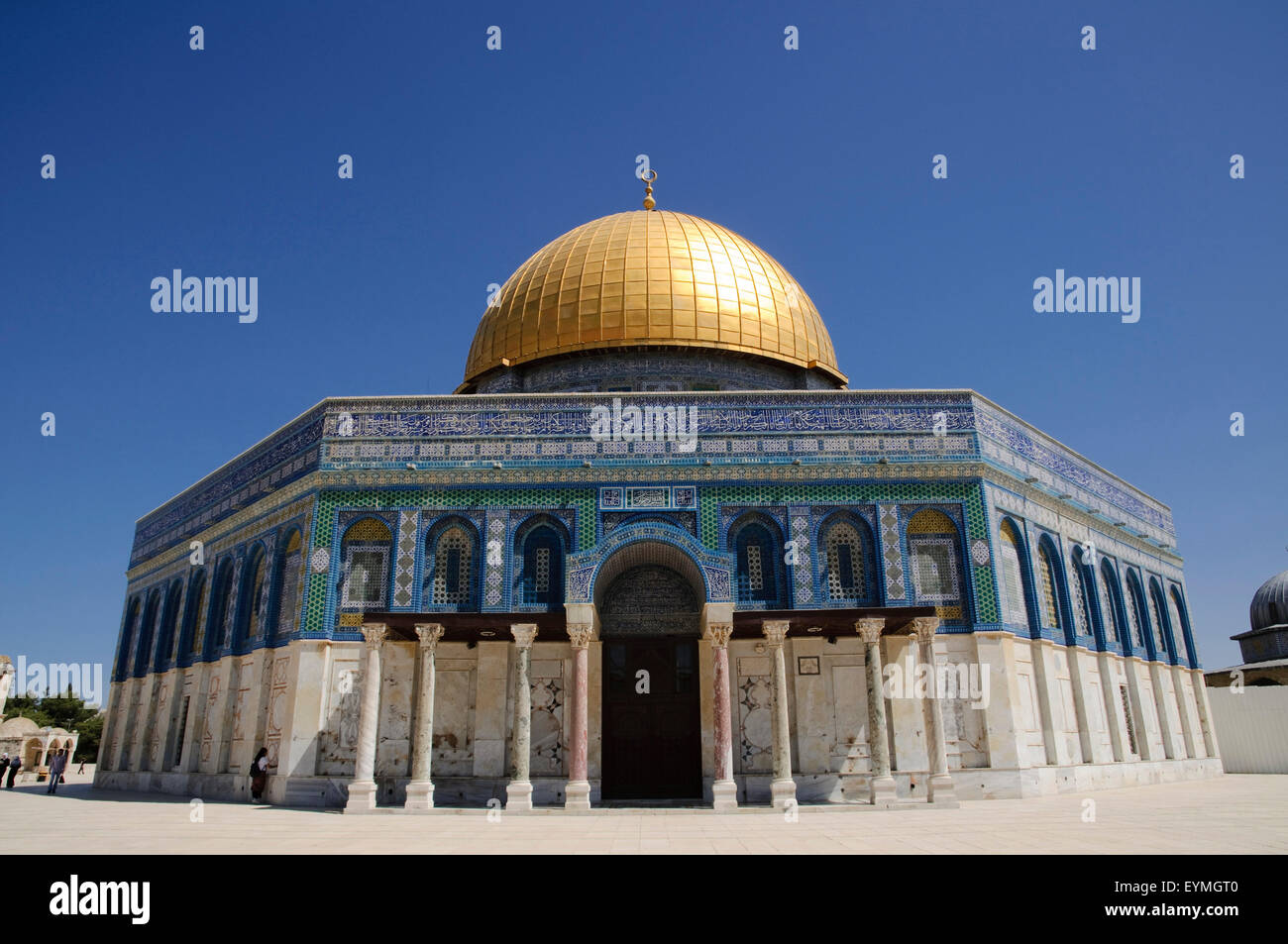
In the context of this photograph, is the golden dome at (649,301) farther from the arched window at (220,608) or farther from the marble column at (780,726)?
the marble column at (780,726)

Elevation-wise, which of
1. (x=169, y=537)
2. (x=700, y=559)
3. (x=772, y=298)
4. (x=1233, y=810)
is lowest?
(x=1233, y=810)

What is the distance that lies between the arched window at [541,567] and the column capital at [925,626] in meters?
6.80

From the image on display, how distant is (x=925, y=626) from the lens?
15.9 meters

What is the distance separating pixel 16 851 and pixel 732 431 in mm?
13207

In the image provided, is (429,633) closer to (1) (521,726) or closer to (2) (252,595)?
(1) (521,726)

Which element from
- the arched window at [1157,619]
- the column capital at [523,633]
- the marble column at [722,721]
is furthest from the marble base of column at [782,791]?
the arched window at [1157,619]

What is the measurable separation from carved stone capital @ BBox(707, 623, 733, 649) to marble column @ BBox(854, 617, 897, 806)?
238 centimetres

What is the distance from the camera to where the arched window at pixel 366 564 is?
17.5 meters

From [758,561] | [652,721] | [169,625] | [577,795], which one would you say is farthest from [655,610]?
[169,625]

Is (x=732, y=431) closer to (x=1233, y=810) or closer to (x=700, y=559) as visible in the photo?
(x=700, y=559)

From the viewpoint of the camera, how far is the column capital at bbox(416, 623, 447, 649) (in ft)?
51.2

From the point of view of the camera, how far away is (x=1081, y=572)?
2131 cm
